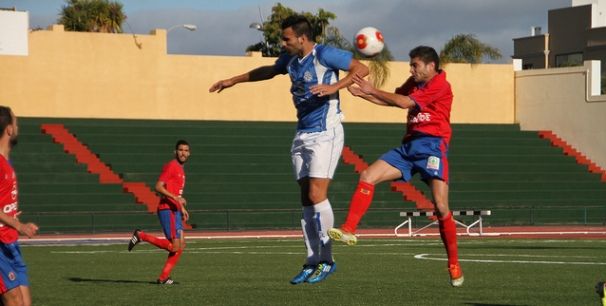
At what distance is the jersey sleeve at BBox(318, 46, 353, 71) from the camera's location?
39.3ft

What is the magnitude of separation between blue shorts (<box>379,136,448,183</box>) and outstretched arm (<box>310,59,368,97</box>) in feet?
3.50

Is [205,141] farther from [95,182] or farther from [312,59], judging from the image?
[312,59]

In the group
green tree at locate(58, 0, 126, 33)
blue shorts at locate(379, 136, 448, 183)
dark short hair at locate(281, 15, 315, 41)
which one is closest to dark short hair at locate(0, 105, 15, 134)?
dark short hair at locate(281, 15, 315, 41)

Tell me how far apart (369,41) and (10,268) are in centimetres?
624

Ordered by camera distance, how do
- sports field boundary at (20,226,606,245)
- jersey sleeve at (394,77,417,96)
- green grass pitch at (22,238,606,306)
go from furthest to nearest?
sports field boundary at (20,226,606,245)
green grass pitch at (22,238,606,306)
jersey sleeve at (394,77,417,96)

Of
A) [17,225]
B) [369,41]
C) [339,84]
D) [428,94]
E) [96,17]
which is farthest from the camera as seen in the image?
[96,17]

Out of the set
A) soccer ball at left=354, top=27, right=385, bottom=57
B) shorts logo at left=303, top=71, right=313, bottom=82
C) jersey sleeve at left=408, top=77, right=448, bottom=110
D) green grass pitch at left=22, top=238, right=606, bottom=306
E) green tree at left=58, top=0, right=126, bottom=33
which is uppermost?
green tree at left=58, top=0, right=126, bottom=33

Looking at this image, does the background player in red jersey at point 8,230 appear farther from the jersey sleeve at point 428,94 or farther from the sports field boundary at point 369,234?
the sports field boundary at point 369,234

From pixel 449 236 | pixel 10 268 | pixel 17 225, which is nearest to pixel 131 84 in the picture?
pixel 449 236

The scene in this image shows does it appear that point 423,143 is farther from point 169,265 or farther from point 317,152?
point 169,265

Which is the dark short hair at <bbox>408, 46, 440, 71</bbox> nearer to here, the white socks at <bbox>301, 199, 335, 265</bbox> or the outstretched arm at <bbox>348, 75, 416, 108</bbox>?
the outstretched arm at <bbox>348, 75, 416, 108</bbox>

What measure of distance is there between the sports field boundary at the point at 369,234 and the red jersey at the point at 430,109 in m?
20.1

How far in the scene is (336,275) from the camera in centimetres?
1750

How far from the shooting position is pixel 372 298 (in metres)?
13.1
